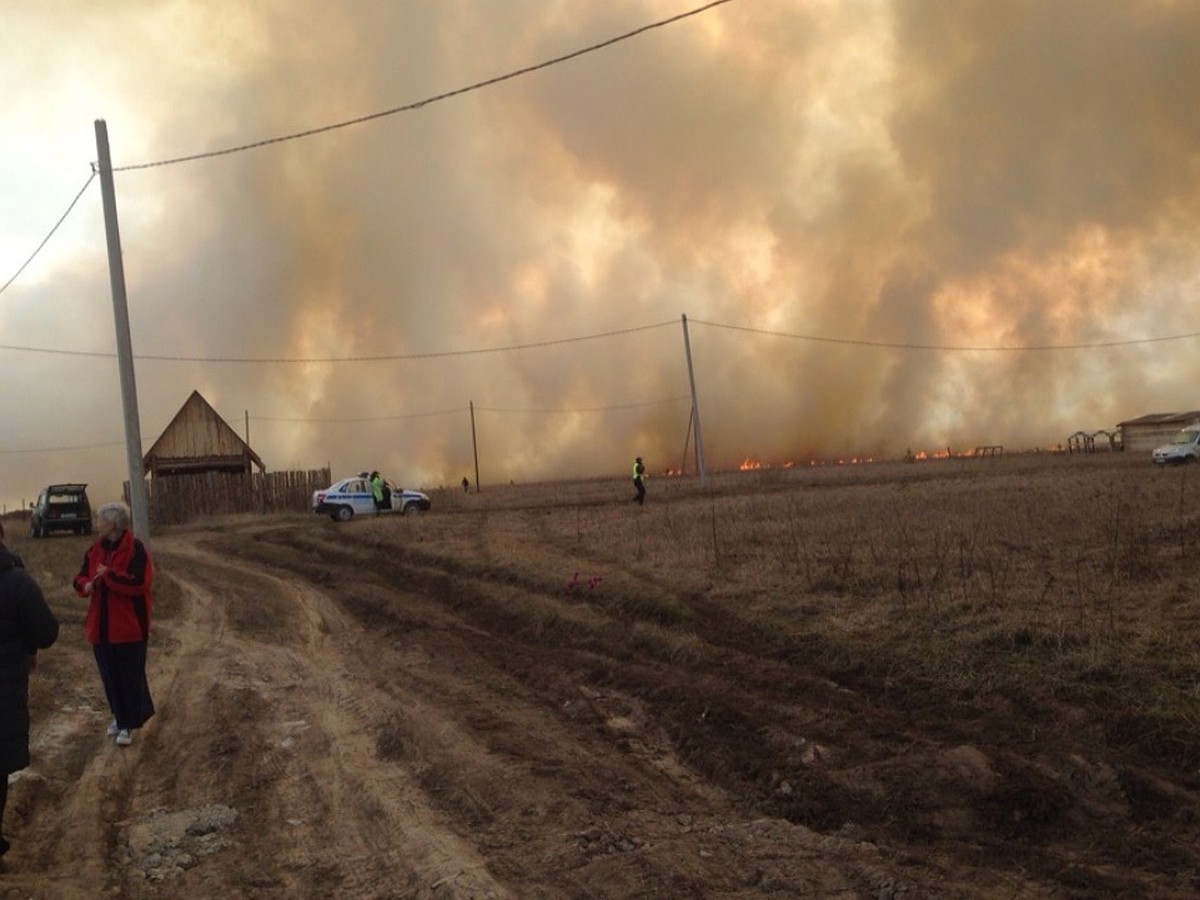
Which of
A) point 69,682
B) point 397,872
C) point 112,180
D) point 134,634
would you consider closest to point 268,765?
point 134,634

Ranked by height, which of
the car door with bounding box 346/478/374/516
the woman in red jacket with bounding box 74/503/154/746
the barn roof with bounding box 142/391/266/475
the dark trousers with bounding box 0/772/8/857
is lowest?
the dark trousers with bounding box 0/772/8/857

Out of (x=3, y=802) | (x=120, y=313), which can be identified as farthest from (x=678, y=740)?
(x=120, y=313)

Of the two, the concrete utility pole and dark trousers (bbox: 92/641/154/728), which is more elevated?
the concrete utility pole

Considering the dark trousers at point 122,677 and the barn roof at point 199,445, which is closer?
the dark trousers at point 122,677

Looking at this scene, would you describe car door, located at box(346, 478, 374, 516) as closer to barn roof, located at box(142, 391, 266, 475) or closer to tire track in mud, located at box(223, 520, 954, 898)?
barn roof, located at box(142, 391, 266, 475)

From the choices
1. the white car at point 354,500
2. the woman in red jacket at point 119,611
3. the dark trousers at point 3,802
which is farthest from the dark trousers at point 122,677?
the white car at point 354,500

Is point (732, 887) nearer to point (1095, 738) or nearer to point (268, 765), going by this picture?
point (1095, 738)

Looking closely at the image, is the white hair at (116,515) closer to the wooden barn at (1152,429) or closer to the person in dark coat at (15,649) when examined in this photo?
the person in dark coat at (15,649)

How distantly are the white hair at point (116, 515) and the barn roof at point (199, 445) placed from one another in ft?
126

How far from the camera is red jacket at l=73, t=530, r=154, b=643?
7492 mm

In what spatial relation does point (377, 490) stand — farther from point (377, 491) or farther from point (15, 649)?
point (15, 649)

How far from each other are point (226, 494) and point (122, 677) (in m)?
34.9

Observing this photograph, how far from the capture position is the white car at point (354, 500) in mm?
34719

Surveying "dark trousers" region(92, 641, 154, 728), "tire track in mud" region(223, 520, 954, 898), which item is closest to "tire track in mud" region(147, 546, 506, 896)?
"tire track in mud" region(223, 520, 954, 898)
